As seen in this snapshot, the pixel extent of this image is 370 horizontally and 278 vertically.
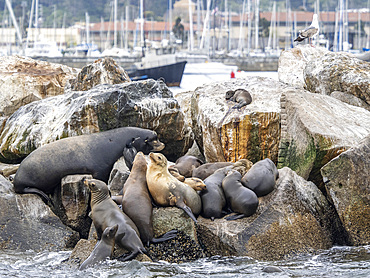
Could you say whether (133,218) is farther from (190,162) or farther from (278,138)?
(278,138)

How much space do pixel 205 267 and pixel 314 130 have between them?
8.54 ft

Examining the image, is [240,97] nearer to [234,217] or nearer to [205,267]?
[234,217]

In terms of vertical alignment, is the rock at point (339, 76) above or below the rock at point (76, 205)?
above

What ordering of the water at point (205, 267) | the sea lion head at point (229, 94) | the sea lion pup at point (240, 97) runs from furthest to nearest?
the sea lion head at point (229, 94)
the sea lion pup at point (240, 97)
the water at point (205, 267)

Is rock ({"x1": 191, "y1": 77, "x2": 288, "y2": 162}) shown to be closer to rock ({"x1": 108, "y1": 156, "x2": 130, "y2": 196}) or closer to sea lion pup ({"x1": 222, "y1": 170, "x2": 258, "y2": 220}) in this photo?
sea lion pup ({"x1": 222, "y1": 170, "x2": 258, "y2": 220})

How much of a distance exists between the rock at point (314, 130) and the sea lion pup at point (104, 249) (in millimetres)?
3041

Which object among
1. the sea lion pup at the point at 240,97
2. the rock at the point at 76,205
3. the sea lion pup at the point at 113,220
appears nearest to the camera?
the sea lion pup at the point at 113,220

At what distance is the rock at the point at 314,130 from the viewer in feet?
23.6

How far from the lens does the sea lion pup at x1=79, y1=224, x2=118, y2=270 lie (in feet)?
17.9

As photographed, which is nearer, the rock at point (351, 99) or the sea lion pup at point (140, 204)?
the sea lion pup at point (140, 204)

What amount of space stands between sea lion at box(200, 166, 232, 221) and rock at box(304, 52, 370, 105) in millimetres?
4219

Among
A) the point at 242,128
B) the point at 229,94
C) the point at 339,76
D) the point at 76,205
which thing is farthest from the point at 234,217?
the point at 339,76

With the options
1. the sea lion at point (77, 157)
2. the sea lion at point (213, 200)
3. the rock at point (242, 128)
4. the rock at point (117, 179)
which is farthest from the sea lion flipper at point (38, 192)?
the rock at point (242, 128)

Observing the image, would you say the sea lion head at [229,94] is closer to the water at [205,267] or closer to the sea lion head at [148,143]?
the sea lion head at [148,143]
